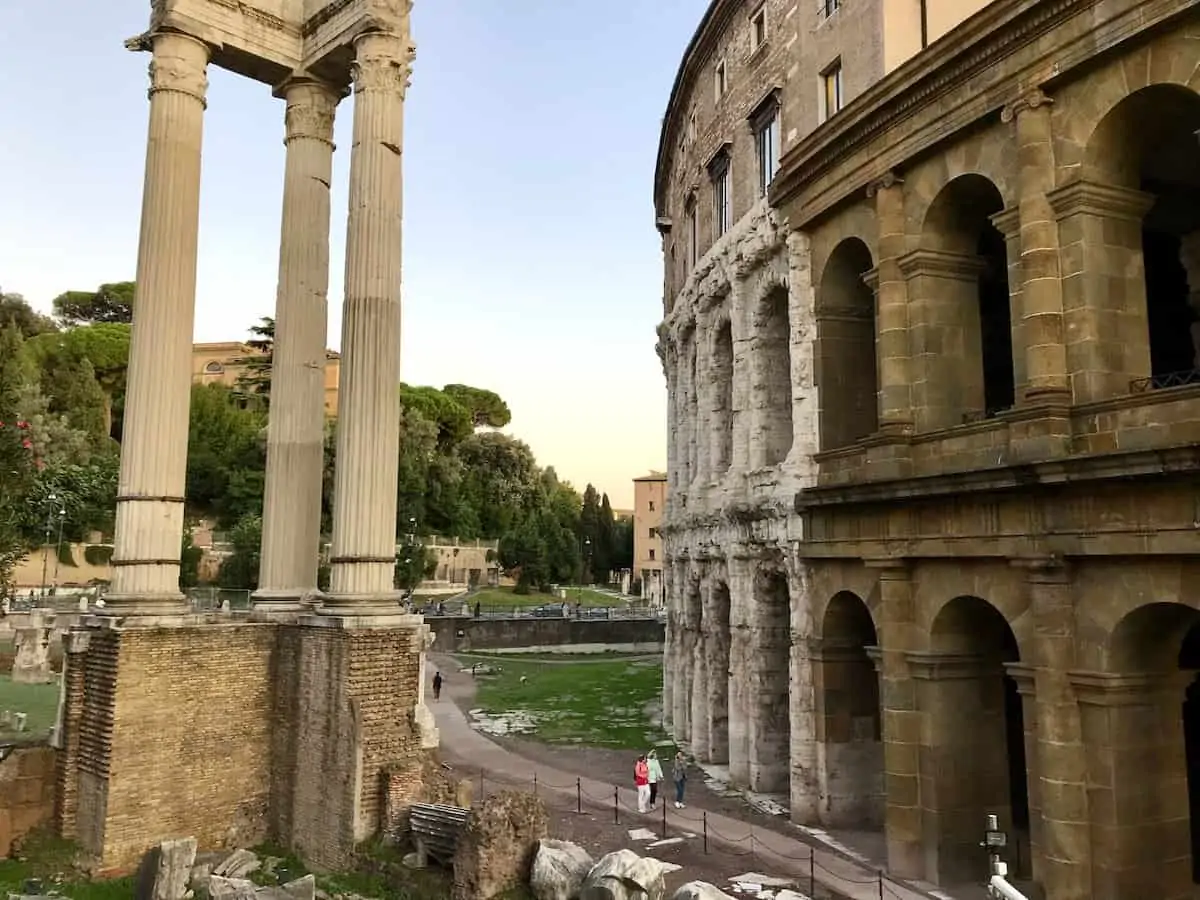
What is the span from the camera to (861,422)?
19.4m

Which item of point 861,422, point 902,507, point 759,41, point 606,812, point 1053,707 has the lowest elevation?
point 606,812

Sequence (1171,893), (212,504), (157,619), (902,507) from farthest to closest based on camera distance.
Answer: (212,504)
(902,507)
(157,619)
(1171,893)

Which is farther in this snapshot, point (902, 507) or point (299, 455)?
point (299, 455)

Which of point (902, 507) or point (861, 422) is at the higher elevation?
point (861, 422)

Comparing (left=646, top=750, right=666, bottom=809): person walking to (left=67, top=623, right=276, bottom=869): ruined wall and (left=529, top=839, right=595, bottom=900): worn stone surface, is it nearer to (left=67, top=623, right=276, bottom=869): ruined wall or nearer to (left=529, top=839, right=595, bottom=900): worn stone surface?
(left=529, top=839, right=595, bottom=900): worn stone surface

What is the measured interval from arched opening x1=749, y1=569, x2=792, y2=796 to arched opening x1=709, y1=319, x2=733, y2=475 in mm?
4355

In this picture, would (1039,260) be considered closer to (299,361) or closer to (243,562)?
(299,361)

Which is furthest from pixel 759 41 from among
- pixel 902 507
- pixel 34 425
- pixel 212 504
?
pixel 212 504

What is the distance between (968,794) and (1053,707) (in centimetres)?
321

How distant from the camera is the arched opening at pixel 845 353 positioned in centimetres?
1931

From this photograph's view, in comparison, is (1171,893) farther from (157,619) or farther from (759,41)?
(759,41)

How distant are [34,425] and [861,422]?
45.4 metres

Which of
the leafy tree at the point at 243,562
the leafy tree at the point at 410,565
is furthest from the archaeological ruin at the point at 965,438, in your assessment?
the leafy tree at the point at 410,565

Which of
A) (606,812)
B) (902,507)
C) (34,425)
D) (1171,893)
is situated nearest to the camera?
(1171,893)
